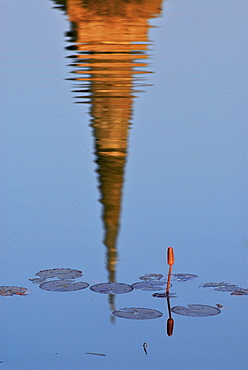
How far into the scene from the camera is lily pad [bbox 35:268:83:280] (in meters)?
5.45

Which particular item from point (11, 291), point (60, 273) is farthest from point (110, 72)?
point (11, 291)

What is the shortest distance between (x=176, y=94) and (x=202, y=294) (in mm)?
6721

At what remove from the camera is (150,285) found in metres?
5.32

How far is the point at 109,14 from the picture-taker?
61.6ft

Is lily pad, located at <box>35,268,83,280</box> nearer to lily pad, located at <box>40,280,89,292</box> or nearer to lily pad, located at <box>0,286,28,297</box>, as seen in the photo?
lily pad, located at <box>40,280,89,292</box>

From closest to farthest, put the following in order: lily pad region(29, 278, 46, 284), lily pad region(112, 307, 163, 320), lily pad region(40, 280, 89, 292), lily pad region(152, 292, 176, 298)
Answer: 1. lily pad region(112, 307, 163, 320)
2. lily pad region(152, 292, 176, 298)
3. lily pad region(40, 280, 89, 292)
4. lily pad region(29, 278, 46, 284)

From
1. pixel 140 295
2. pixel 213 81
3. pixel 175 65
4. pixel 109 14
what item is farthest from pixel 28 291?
pixel 109 14

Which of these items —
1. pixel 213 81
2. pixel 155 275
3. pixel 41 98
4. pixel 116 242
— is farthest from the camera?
pixel 213 81

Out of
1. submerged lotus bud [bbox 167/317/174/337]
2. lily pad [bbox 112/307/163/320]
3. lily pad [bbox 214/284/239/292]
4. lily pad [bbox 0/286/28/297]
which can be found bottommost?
lily pad [bbox 0/286/28/297]

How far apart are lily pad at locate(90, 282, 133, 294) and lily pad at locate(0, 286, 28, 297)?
45 centimetres

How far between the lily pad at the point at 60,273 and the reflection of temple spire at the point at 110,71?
25 centimetres

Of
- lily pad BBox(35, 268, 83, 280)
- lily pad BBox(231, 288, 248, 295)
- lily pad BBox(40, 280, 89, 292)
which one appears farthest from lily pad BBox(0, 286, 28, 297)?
lily pad BBox(231, 288, 248, 295)

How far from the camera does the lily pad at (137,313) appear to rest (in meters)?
4.80

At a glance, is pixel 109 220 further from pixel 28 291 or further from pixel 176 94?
pixel 176 94
